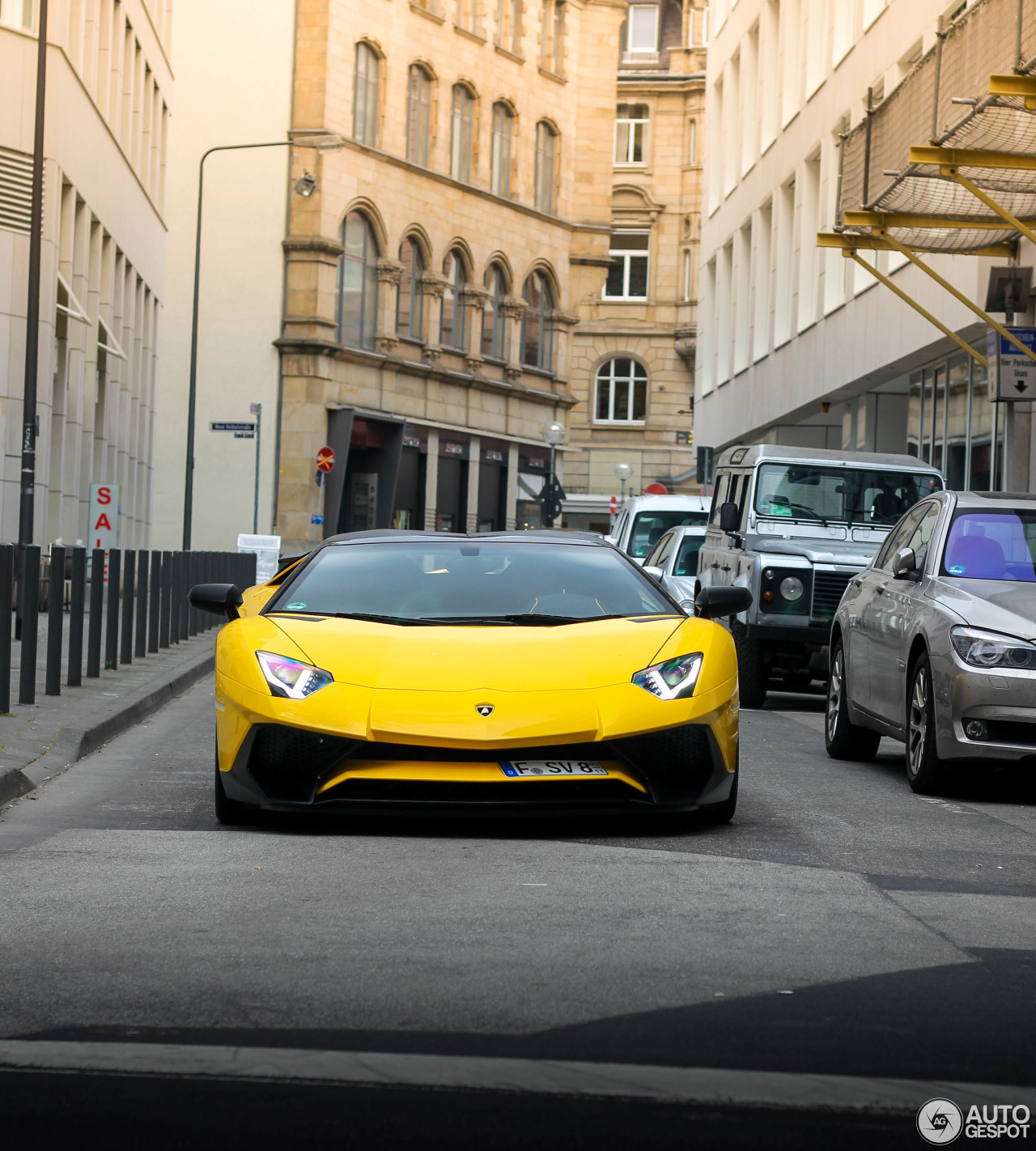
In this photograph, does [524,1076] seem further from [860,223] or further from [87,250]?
[87,250]

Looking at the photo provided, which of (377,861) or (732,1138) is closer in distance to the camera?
(732,1138)

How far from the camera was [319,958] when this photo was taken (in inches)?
206

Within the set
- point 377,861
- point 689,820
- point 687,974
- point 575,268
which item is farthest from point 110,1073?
point 575,268

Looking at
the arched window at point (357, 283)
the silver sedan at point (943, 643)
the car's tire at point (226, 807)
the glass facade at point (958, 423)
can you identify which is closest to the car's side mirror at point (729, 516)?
the silver sedan at point (943, 643)

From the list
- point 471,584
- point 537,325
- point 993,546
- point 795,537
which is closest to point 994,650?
point 993,546

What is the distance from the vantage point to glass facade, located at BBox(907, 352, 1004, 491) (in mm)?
25828

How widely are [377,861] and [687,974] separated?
6.96 feet

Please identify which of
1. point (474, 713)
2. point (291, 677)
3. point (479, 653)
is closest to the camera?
point (474, 713)

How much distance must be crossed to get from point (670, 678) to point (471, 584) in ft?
4.36

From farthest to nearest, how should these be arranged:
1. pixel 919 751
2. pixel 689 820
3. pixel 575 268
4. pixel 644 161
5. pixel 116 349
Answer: pixel 644 161 → pixel 575 268 → pixel 116 349 → pixel 919 751 → pixel 689 820

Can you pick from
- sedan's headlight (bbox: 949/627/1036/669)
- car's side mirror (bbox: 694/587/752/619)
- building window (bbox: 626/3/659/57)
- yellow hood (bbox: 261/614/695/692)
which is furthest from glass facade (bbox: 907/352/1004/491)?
building window (bbox: 626/3/659/57)

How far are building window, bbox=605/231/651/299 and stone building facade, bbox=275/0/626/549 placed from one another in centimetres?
1184

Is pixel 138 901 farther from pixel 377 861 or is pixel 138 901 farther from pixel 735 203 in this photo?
pixel 735 203

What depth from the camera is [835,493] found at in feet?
59.2
